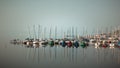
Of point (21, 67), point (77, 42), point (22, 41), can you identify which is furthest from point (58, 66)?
point (22, 41)

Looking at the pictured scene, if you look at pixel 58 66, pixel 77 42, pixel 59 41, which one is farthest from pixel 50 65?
pixel 59 41

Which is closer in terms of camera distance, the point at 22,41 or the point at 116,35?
the point at 116,35

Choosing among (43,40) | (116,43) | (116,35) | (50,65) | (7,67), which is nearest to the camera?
(7,67)

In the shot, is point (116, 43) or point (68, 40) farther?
point (68, 40)

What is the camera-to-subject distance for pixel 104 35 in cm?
1733

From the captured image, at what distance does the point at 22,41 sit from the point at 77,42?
5032mm

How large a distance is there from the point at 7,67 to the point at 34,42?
34.8ft

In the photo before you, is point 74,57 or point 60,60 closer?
point 60,60

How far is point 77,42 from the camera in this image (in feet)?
52.6

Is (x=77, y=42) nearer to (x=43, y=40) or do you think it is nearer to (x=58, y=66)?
(x=43, y=40)

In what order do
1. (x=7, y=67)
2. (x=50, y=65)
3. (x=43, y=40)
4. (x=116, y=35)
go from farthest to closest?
1. (x=43, y=40)
2. (x=116, y=35)
3. (x=50, y=65)
4. (x=7, y=67)

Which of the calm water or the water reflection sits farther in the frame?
the water reflection

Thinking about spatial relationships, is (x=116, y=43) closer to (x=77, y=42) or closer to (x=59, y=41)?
(x=77, y=42)

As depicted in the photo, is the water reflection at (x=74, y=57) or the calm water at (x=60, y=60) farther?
the water reflection at (x=74, y=57)
